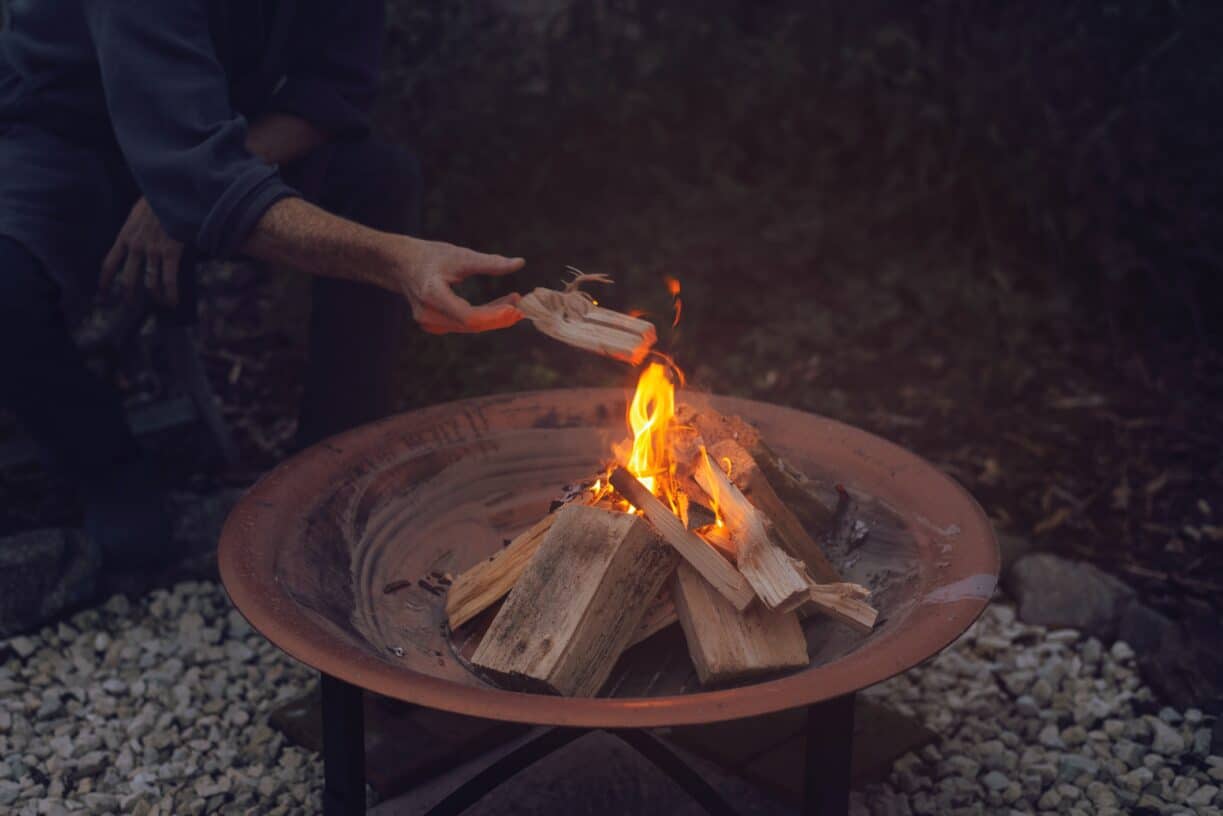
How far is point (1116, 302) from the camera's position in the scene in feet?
14.9

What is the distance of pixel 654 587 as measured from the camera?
199 cm

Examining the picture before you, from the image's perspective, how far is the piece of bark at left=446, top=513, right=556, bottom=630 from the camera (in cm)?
208

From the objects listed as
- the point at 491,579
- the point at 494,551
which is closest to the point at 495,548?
the point at 494,551

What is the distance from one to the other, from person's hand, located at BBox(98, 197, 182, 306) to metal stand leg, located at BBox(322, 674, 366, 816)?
4.16 ft

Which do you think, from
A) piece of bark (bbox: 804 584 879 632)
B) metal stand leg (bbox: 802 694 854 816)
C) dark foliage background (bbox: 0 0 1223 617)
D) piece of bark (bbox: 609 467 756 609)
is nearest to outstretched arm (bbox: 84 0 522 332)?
piece of bark (bbox: 609 467 756 609)

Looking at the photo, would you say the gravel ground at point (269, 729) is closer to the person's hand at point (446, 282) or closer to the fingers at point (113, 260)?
the fingers at point (113, 260)

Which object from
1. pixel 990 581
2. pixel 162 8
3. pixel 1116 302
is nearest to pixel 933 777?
pixel 990 581

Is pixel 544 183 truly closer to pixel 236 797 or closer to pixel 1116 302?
pixel 1116 302

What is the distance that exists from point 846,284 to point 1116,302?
1.05m

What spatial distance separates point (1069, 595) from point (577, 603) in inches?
71.4

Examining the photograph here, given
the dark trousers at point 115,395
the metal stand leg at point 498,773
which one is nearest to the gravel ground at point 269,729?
the dark trousers at point 115,395

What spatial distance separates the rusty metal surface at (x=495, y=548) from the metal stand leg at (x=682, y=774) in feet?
0.66

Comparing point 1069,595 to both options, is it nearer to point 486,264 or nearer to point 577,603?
point 577,603

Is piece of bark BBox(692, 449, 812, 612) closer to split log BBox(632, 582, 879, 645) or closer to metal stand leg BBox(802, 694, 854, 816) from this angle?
split log BBox(632, 582, 879, 645)
